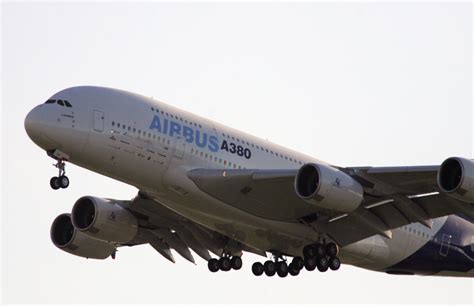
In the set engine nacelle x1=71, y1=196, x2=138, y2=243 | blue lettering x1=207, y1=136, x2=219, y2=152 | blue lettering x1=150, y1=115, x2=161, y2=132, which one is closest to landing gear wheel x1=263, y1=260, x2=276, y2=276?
engine nacelle x1=71, y1=196, x2=138, y2=243

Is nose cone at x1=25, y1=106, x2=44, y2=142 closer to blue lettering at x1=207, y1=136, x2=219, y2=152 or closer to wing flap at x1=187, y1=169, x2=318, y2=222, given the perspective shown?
wing flap at x1=187, y1=169, x2=318, y2=222

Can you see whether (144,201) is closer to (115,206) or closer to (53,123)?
(115,206)

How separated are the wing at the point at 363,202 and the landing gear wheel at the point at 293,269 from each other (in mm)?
2007

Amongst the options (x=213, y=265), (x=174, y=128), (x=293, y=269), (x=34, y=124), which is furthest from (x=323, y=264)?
(x=34, y=124)

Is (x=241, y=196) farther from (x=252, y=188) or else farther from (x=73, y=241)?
(x=73, y=241)

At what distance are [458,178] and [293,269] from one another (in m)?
8.40

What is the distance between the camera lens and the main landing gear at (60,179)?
4109 cm

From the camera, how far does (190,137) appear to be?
42.1 m

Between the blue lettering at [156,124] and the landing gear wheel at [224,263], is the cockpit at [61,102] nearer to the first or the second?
the blue lettering at [156,124]

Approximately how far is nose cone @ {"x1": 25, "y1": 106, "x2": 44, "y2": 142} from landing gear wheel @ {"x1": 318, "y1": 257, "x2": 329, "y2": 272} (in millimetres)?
10352

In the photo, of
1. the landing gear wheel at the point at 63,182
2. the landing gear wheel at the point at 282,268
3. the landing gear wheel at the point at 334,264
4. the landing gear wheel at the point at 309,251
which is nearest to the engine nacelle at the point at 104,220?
the landing gear wheel at the point at 282,268

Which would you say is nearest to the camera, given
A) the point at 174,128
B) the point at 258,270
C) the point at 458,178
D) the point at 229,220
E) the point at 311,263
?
the point at 458,178

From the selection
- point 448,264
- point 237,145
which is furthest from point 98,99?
point 448,264

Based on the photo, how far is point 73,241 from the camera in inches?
1933
